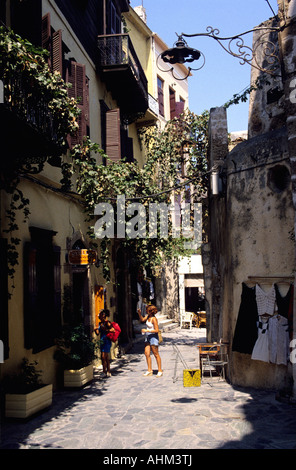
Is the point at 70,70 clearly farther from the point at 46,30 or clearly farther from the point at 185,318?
the point at 185,318

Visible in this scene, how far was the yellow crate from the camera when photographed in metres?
9.57

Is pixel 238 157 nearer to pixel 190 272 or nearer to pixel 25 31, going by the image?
pixel 25 31

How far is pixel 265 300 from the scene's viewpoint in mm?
9500

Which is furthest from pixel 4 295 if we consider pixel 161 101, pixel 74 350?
pixel 161 101

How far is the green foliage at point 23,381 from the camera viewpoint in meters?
7.44

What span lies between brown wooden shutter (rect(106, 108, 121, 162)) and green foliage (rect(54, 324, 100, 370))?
5910 mm

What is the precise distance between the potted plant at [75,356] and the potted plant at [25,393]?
5.17ft

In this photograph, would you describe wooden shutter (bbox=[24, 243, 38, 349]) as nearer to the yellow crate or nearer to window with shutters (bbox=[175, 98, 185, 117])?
the yellow crate

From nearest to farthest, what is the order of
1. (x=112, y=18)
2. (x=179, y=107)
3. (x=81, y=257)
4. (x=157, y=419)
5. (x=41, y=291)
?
1. (x=157, y=419)
2. (x=41, y=291)
3. (x=81, y=257)
4. (x=112, y=18)
5. (x=179, y=107)

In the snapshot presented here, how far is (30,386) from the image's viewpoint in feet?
25.1

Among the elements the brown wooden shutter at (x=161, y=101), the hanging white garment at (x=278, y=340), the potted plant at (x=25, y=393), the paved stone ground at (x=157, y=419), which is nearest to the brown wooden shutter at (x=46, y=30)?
the potted plant at (x=25, y=393)

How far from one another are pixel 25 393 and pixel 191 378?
3.69 m

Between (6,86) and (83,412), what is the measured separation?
→ 18.0 feet
